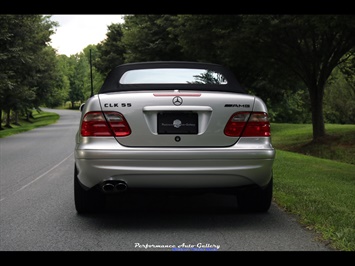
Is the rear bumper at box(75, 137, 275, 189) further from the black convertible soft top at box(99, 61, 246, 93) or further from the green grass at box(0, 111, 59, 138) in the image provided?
the green grass at box(0, 111, 59, 138)

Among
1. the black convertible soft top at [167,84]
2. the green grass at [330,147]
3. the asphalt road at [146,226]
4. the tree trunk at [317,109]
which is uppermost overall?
the black convertible soft top at [167,84]

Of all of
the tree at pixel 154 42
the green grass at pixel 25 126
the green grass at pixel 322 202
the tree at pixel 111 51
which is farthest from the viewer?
the tree at pixel 111 51

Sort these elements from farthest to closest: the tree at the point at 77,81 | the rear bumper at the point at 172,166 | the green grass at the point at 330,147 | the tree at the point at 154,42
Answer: the tree at the point at 77,81 < the tree at the point at 154,42 < the green grass at the point at 330,147 < the rear bumper at the point at 172,166

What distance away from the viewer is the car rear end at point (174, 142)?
463 cm

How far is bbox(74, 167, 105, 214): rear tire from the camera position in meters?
5.22

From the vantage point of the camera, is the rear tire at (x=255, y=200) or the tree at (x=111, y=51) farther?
the tree at (x=111, y=51)

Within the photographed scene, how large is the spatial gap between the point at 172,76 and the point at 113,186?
168cm

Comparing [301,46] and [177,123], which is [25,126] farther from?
[177,123]

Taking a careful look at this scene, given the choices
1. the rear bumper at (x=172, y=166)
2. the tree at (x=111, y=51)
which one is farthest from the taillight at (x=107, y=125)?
the tree at (x=111, y=51)

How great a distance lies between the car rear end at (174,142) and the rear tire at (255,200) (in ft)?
1.40

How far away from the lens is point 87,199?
Answer: 5309 millimetres

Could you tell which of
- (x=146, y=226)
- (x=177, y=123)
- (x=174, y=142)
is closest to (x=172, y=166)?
(x=174, y=142)

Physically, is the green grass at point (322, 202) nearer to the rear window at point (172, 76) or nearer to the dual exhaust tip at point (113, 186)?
the rear window at point (172, 76)
